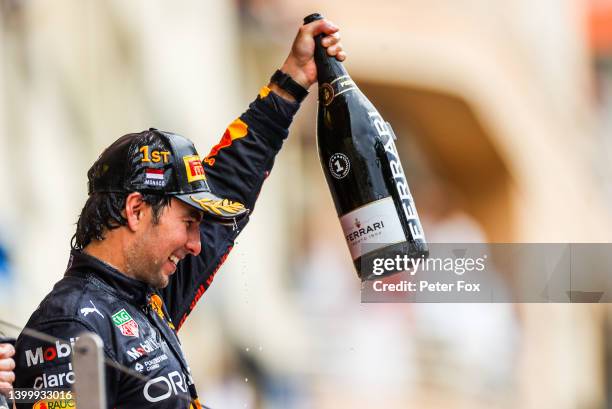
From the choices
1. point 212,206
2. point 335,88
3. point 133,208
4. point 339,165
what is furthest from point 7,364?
point 335,88

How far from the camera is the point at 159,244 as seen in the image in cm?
297

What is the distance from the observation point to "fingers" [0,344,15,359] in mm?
2813

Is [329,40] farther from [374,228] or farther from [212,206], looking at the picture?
[212,206]

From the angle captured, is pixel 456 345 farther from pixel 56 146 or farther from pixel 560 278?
pixel 560 278

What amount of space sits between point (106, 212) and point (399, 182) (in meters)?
0.91

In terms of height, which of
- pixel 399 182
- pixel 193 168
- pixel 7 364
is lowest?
pixel 7 364

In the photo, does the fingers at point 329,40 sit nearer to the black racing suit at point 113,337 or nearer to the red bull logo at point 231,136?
the red bull logo at point 231,136

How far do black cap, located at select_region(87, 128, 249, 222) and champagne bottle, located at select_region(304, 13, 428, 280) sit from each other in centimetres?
49

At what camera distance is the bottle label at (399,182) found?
3428 millimetres

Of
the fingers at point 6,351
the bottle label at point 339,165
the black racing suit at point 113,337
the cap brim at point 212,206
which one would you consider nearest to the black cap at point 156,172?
the cap brim at point 212,206

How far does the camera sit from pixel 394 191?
3.46 metres

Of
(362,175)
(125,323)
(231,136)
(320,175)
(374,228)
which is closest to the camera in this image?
(125,323)

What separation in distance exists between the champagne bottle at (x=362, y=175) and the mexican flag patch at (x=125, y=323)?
757 millimetres

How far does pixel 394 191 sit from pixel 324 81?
414 mm
